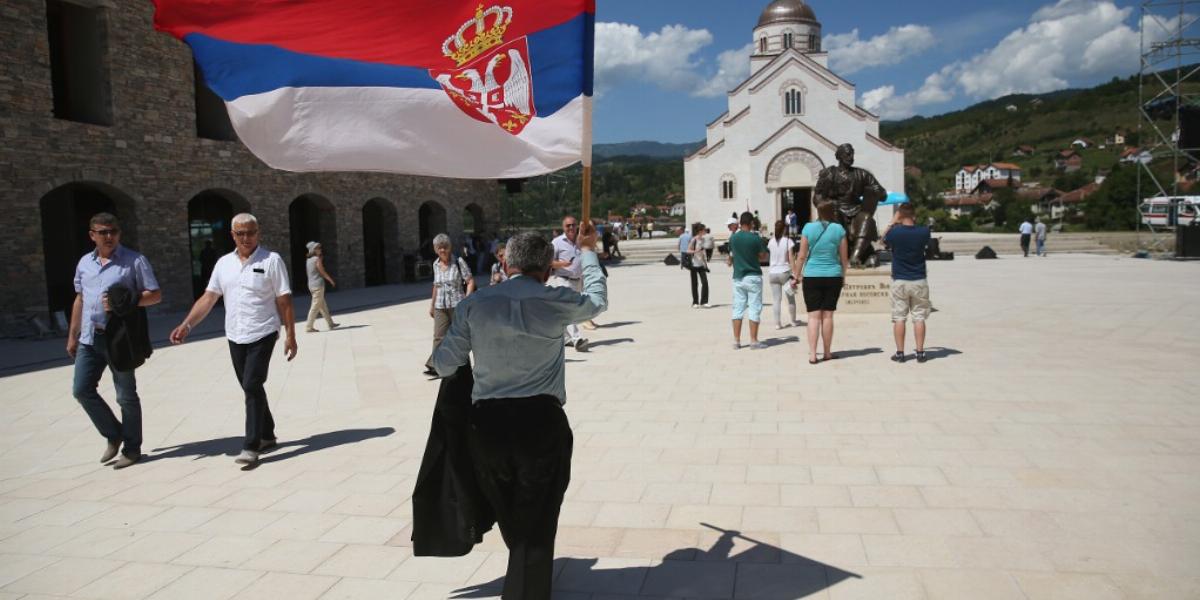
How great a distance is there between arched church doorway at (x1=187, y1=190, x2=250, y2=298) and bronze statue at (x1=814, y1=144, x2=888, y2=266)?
46.3 ft

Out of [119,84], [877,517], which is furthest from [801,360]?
[119,84]

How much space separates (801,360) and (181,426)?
263 inches

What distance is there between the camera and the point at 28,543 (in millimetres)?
4738

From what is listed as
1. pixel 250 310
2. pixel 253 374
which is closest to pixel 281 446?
pixel 253 374

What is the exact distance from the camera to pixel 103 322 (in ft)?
20.1

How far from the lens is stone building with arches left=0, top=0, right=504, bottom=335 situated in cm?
1463

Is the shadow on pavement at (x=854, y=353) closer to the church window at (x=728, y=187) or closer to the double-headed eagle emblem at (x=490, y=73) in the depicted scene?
the double-headed eagle emblem at (x=490, y=73)

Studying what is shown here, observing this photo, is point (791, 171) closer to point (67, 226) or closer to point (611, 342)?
point (67, 226)

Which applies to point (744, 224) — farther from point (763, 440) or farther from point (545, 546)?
point (545, 546)

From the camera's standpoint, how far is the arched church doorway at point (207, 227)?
68.9 feet

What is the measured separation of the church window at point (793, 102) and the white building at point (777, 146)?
62 mm

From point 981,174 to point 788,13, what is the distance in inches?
2754

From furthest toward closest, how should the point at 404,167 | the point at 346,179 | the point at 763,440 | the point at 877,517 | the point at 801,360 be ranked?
the point at 346,179 < the point at 801,360 < the point at 763,440 < the point at 877,517 < the point at 404,167

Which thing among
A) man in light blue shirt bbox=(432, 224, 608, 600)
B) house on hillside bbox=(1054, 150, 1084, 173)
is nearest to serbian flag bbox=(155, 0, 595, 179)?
man in light blue shirt bbox=(432, 224, 608, 600)
